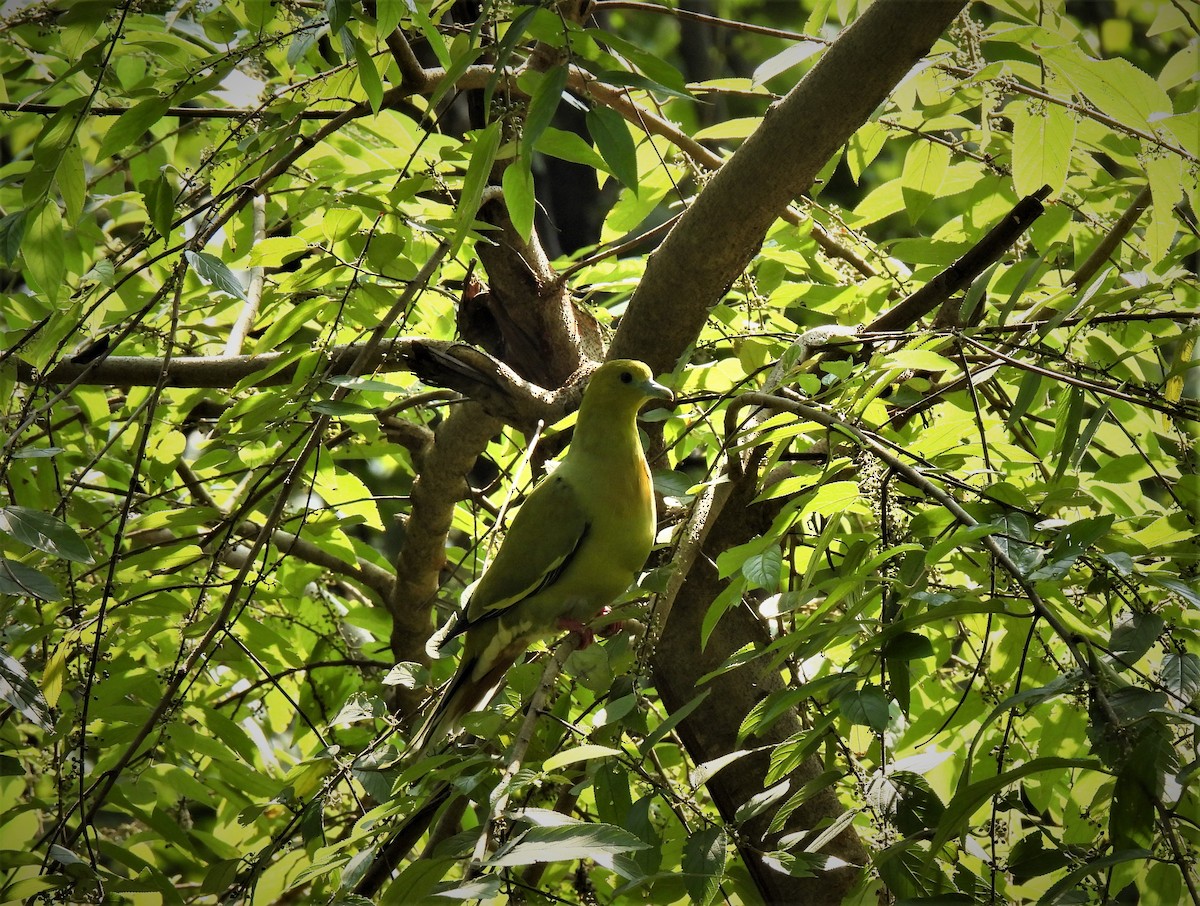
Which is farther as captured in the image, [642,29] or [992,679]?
[642,29]

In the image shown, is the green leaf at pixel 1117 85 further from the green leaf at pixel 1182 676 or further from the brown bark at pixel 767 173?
the green leaf at pixel 1182 676

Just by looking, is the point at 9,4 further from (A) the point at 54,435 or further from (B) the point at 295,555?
(B) the point at 295,555

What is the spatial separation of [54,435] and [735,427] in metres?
2.54

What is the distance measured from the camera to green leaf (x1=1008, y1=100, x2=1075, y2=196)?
6.60 ft

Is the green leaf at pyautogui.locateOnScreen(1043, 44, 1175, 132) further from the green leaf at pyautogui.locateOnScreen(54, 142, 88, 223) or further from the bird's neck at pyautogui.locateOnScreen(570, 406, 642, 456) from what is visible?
the green leaf at pyautogui.locateOnScreen(54, 142, 88, 223)

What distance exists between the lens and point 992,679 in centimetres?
236

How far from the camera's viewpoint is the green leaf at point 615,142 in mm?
1540

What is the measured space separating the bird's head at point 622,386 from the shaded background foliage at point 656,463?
17cm

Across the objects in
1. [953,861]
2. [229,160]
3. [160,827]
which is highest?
[229,160]

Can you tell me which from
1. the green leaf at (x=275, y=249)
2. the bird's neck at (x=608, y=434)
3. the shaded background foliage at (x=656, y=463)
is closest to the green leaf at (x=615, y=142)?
the shaded background foliage at (x=656, y=463)

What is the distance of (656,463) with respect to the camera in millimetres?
2713

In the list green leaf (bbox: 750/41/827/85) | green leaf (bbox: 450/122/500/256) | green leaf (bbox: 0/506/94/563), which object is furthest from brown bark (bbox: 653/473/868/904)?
green leaf (bbox: 0/506/94/563)

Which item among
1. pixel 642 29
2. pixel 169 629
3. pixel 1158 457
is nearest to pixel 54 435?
pixel 169 629

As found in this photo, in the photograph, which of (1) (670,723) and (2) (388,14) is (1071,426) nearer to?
(1) (670,723)
